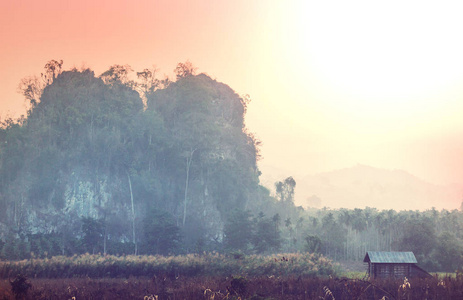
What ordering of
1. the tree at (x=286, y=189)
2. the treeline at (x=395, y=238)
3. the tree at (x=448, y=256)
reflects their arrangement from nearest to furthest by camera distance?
the tree at (x=448, y=256), the treeline at (x=395, y=238), the tree at (x=286, y=189)

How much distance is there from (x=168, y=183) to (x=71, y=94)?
17.3 meters

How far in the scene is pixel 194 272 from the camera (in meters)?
39.7

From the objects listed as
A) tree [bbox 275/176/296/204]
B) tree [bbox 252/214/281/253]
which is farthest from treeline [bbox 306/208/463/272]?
tree [bbox 275/176/296/204]

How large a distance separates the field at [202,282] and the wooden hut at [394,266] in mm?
3861

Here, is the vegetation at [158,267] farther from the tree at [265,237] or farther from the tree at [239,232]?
the tree at [239,232]

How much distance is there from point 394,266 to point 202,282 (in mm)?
16982

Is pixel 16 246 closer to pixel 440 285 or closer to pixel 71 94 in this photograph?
pixel 71 94

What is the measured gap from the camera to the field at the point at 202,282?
2475cm

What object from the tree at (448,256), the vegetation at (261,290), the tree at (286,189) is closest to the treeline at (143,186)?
the tree at (448,256)

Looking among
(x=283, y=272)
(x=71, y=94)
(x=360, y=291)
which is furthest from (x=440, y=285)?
(x=71, y=94)

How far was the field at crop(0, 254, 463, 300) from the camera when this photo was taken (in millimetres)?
24750

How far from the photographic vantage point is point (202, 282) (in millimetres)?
30516

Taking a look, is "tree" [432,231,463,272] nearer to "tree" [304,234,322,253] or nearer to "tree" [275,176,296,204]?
"tree" [304,234,322,253]

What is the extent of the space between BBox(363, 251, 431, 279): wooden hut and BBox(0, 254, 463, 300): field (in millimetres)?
3861
